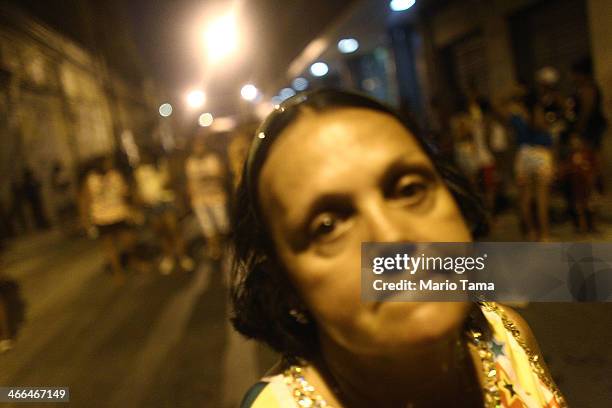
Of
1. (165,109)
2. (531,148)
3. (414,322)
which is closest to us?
(414,322)

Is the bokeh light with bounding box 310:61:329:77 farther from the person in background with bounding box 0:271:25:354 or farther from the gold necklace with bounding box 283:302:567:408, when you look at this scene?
the gold necklace with bounding box 283:302:567:408

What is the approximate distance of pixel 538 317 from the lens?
844mm

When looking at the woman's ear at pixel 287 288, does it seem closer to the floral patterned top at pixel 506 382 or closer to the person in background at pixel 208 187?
the floral patterned top at pixel 506 382

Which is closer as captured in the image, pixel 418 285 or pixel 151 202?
Answer: pixel 418 285

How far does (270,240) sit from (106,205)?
4.02 m

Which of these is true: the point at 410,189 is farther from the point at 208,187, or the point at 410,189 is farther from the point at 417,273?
the point at 208,187

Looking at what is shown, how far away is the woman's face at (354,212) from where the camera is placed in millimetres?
496

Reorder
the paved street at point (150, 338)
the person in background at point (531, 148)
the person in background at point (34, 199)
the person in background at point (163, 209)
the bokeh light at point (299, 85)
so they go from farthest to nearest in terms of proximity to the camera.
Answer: the person in background at point (163, 209) → the person in background at point (531, 148) → the person in background at point (34, 199) → the bokeh light at point (299, 85) → the paved street at point (150, 338)

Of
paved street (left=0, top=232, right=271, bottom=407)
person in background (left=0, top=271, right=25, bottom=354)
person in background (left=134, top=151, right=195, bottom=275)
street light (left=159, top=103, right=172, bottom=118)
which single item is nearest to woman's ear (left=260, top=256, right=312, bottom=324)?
paved street (left=0, top=232, right=271, bottom=407)

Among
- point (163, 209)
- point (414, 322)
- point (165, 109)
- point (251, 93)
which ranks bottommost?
point (414, 322)

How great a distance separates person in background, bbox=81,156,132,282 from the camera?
4.20 metres

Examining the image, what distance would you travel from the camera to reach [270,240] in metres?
0.59

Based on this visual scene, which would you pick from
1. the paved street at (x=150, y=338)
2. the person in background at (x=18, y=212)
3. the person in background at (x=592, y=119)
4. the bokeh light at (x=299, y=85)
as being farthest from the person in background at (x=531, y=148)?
the person in background at (x=18, y=212)

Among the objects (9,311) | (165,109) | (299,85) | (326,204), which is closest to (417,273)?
(326,204)
